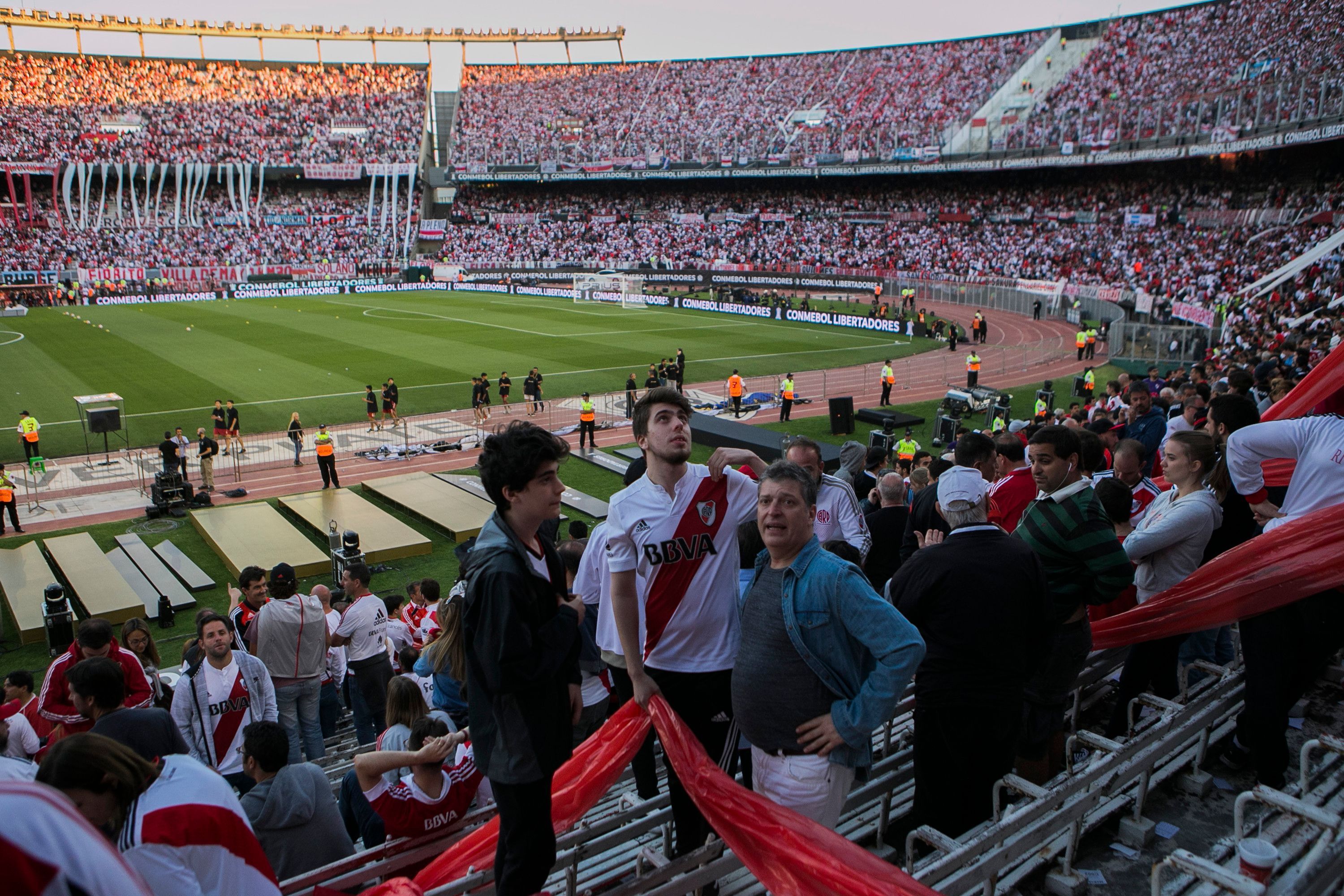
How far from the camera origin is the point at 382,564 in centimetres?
1563

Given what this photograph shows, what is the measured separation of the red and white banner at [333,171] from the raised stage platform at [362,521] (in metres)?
68.0

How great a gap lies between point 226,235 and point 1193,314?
2661 inches

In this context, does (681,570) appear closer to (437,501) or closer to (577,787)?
Result: (577,787)

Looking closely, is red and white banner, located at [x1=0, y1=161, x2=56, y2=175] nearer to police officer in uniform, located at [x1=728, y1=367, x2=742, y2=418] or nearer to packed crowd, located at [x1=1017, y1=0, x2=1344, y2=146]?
police officer in uniform, located at [x1=728, y1=367, x2=742, y2=418]

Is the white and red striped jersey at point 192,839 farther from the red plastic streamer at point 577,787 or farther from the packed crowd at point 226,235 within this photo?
the packed crowd at point 226,235

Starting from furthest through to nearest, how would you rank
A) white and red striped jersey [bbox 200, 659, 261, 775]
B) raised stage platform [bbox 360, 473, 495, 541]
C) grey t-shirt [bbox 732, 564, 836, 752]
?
raised stage platform [bbox 360, 473, 495, 541], white and red striped jersey [bbox 200, 659, 261, 775], grey t-shirt [bbox 732, 564, 836, 752]

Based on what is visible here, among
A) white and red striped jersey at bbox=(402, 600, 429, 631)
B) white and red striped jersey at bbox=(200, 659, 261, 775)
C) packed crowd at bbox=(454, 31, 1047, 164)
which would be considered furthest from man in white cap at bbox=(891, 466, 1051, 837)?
packed crowd at bbox=(454, 31, 1047, 164)

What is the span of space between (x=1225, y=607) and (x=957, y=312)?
155 feet

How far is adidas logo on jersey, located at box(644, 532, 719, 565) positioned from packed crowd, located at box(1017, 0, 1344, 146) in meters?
45.7

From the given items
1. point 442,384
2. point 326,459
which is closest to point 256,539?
point 326,459

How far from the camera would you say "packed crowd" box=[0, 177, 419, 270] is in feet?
211

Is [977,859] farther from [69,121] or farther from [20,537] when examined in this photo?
[69,121]

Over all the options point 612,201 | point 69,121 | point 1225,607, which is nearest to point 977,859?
point 1225,607

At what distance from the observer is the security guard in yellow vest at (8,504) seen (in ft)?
58.1
